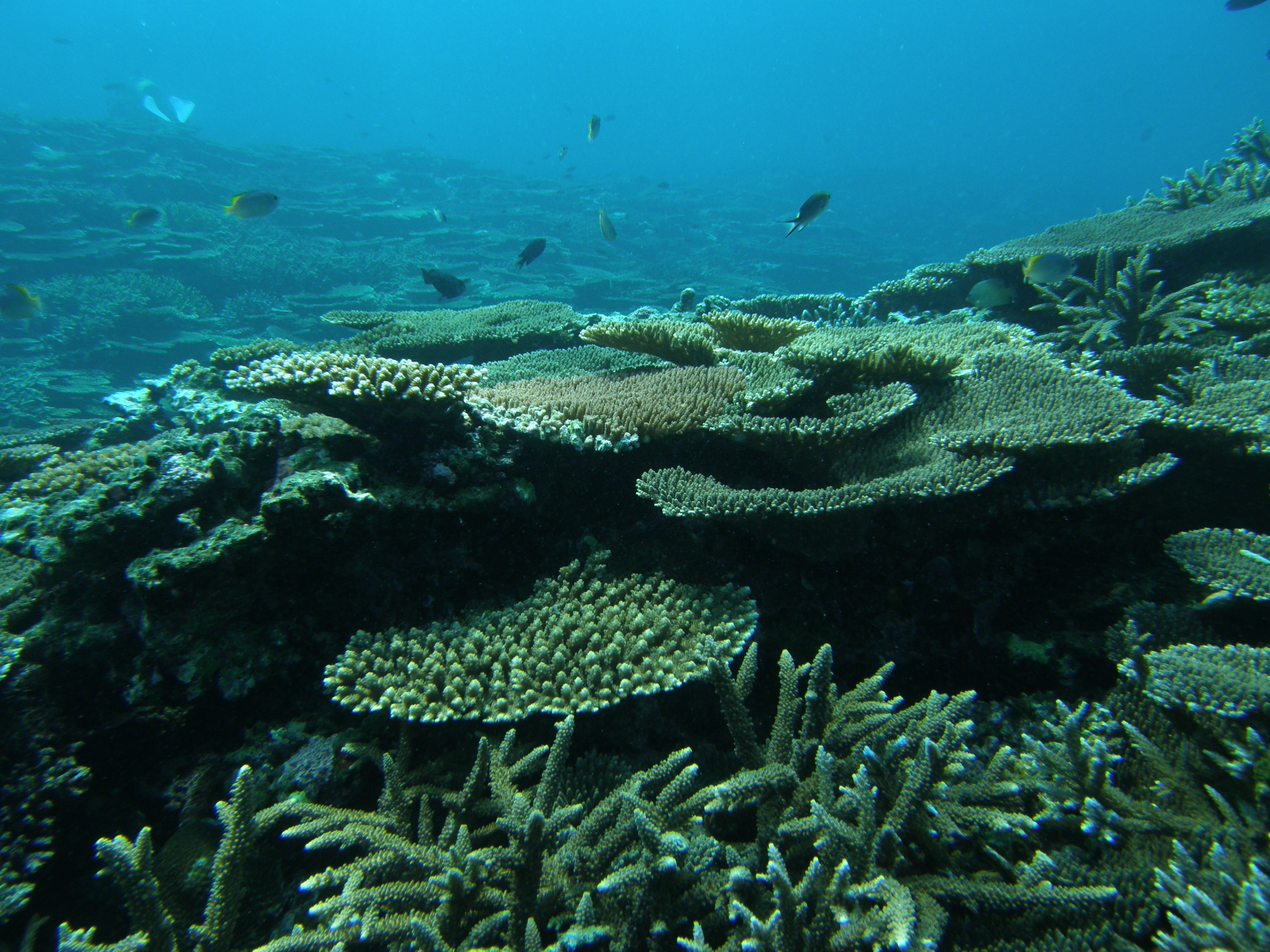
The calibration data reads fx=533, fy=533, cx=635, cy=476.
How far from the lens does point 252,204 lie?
Result: 8.89m

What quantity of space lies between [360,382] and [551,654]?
1769 millimetres

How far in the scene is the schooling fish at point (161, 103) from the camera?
31.2m

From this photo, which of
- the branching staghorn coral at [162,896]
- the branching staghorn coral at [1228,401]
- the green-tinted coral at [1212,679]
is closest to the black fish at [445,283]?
the branching staghorn coral at [162,896]

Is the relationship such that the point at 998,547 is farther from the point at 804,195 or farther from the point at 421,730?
the point at 804,195

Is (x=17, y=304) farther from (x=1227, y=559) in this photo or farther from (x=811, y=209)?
(x=1227, y=559)

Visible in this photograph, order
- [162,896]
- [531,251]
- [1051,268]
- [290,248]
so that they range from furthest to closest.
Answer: [290,248] < [531,251] < [1051,268] < [162,896]

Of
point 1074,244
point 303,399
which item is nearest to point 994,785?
point 303,399

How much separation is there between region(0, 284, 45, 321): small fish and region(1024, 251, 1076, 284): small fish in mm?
15143

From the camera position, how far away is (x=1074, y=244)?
23.2 feet

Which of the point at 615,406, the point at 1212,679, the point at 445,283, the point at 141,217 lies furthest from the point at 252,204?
the point at 1212,679

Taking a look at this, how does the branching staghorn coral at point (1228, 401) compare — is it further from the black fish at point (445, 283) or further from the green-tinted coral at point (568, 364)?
the black fish at point (445, 283)

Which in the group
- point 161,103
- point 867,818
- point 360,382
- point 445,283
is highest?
point 161,103

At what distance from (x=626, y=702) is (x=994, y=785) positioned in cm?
155

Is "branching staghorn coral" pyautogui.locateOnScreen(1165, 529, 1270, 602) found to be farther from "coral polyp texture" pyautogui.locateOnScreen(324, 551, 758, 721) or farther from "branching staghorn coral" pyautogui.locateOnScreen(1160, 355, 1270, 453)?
"coral polyp texture" pyautogui.locateOnScreen(324, 551, 758, 721)
